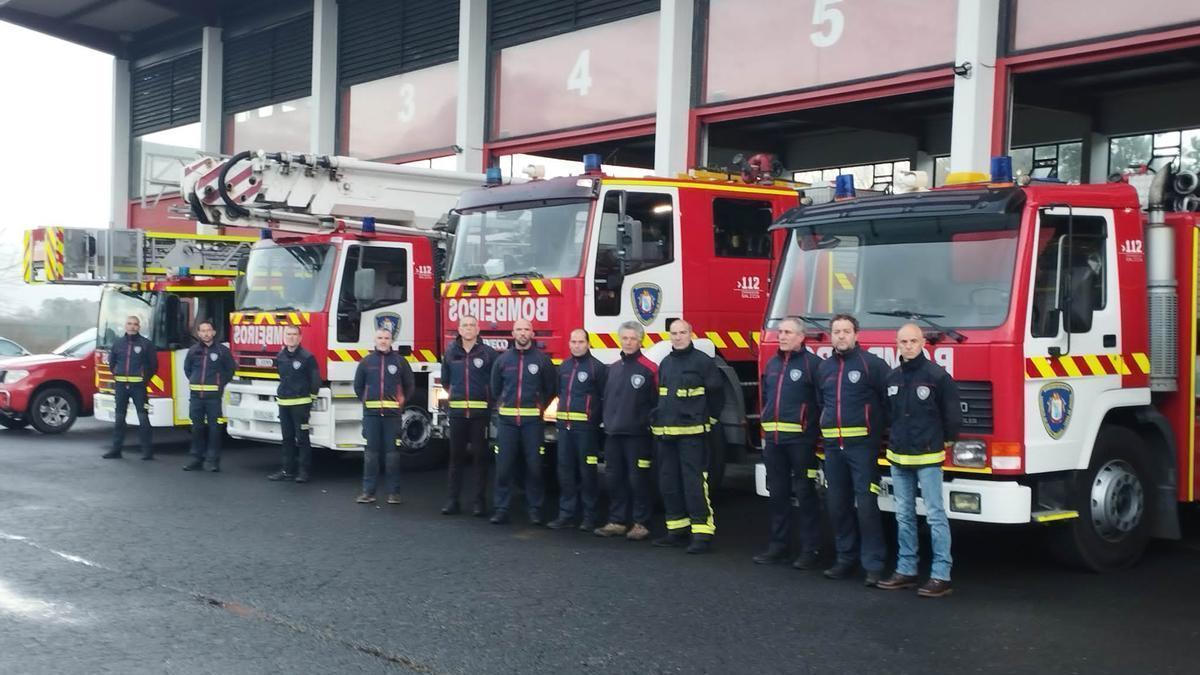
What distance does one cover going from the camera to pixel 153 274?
52.5 feet

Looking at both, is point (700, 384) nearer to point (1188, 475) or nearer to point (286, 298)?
point (1188, 475)

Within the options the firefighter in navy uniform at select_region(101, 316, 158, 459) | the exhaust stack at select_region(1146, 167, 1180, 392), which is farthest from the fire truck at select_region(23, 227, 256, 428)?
the exhaust stack at select_region(1146, 167, 1180, 392)

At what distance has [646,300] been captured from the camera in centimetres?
1032

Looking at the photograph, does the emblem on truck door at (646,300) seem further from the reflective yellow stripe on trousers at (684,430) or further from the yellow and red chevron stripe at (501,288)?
the reflective yellow stripe on trousers at (684,430)

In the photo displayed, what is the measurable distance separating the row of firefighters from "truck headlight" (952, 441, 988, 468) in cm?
29

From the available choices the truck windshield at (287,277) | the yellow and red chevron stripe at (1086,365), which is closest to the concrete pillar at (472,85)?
the truck windshield at (287,277)

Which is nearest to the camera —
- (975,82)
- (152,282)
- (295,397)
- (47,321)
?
(295,397)

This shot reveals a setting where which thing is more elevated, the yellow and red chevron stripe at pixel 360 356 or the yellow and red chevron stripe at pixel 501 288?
the yellow and red chevron stripe at pixel 501 288

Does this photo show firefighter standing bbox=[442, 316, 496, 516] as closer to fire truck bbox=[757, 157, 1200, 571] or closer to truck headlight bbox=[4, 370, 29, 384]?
fire truck bbox=[757, 157, 1200, 571]

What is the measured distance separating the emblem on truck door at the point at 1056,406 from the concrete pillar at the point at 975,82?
5.84 meters

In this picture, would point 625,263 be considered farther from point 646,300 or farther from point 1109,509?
point 1109,509

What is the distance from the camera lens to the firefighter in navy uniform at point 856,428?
752cm

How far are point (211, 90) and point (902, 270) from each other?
2159 centimetres

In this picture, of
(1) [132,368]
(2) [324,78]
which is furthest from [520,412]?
(2) [324,78]
